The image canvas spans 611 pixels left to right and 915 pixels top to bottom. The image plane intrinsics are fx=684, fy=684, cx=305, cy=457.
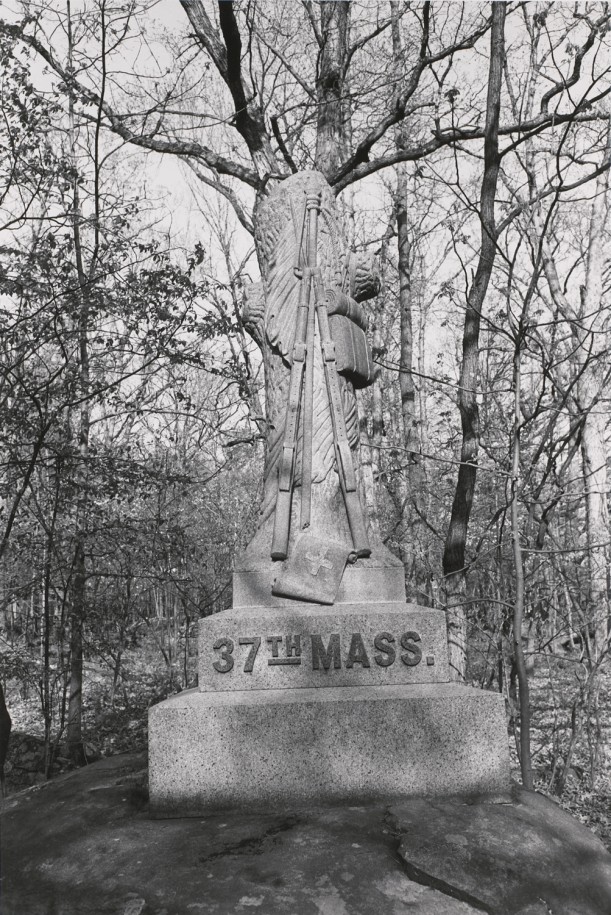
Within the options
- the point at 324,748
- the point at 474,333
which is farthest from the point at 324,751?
the point at 474,333

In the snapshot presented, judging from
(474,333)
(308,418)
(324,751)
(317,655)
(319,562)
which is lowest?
(324,751)

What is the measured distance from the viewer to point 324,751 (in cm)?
323

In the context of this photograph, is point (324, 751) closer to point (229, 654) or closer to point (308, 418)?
point (229, 654)

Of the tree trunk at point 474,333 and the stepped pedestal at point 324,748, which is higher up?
the tree trunk at point 474,333

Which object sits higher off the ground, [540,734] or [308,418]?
[308,418]

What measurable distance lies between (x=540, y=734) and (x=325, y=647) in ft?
23.7

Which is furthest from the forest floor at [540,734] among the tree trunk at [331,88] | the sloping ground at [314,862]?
the tree trunk at [331,88]

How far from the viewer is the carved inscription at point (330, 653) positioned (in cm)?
351

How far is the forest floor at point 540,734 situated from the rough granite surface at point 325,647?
2.47 m

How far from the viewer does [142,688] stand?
12.6 meters

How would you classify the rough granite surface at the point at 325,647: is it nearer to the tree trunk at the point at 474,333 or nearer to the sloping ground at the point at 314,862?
the sloping ground at the point at 314,862

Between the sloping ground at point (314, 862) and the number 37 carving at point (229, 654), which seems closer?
the sloping ground at point (314, 862)

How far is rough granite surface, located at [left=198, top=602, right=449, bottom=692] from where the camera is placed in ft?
11.5

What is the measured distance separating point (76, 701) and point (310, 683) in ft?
20.2
